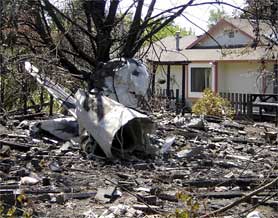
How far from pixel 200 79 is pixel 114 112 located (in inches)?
969

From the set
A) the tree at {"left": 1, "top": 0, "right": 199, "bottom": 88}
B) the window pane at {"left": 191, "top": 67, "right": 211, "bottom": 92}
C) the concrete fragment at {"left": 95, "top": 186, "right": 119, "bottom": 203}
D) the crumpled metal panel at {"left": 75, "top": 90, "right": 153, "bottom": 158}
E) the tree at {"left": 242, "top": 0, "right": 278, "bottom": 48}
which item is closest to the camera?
the concrete fragment at {"left": 95, "top": 186, "right": 119, "bottom": 203}

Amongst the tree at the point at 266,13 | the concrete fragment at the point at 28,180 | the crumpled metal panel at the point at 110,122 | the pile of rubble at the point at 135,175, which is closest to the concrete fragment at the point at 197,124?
the pile of rubble at the point at 135,175

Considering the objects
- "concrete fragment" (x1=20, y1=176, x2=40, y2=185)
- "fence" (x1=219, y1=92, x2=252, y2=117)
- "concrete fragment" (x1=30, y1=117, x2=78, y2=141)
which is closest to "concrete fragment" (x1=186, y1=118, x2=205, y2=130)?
"concrete fragment" (x1=30, y1=117, x2=78, y2=141)

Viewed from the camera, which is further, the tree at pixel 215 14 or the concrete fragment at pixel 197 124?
the concrete fragment at pixel 197 124

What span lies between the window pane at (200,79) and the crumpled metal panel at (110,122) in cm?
2345

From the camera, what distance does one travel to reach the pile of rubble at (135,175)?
6.23m

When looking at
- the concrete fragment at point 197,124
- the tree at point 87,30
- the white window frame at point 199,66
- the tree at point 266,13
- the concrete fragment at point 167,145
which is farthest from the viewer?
the white window frame at point 199,66

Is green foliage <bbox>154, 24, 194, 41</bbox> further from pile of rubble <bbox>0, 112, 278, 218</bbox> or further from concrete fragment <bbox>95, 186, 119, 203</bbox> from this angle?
concrete fragment <bbox>95, 186, 119, 203</bbox>

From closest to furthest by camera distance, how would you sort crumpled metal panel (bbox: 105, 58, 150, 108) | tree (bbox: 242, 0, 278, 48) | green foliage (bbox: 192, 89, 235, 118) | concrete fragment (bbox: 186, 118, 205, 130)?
tree (bbox: 242, 0, 278, 48), crumpled metal panel (bbox: 105, 58, 150, 108), concrete fragment (bbox: 186, 118, 205, 130), green foliage (bbox: 192, 89, 235, 118)

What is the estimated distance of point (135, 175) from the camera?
841 centimetres

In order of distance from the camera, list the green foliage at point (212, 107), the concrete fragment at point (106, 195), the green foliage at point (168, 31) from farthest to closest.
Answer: the green foliage at point (212, 107), the green foliage at point (168, 31), the concrete fragment at point (106, 195)

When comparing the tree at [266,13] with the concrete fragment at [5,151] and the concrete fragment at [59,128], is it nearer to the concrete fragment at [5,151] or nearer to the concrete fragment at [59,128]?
the concrete fragment at [59,128]

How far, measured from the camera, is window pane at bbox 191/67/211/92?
109ft

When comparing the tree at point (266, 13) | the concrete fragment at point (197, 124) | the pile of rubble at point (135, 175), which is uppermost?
the tree at point (266, 13)
